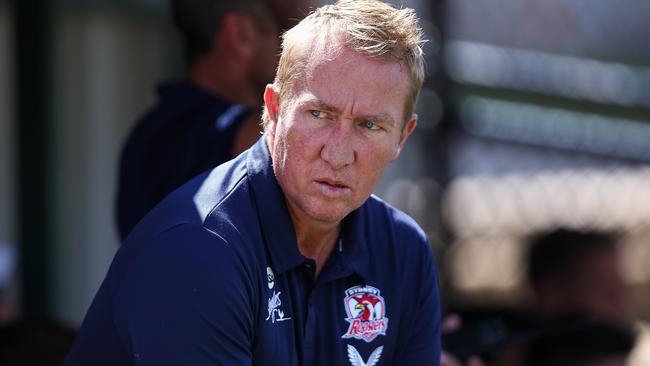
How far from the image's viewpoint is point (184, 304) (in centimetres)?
191

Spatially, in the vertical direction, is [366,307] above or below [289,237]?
below

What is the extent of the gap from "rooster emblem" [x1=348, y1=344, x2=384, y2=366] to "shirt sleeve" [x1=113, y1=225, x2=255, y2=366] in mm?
278

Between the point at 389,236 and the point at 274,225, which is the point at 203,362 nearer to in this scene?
the point at 274,225

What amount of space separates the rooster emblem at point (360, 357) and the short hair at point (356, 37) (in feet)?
1.52

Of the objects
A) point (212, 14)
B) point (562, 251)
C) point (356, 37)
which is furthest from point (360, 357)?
point (562, 251)

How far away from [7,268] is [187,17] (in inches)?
77.2

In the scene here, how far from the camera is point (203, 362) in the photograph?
6.32ft

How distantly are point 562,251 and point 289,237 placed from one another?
3.09 meters

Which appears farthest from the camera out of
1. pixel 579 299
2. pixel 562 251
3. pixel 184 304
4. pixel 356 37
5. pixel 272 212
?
pixel 562 251

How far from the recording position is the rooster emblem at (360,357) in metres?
2.19

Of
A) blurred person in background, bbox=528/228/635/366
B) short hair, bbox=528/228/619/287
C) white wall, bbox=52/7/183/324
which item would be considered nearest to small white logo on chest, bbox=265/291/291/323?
blurred person in background, bbox=528/228/635/366

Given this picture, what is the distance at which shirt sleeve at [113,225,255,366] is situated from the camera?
1902mm

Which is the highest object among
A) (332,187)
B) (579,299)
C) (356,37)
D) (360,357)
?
(356,37)

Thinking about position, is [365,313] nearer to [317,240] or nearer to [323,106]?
[317,240]
